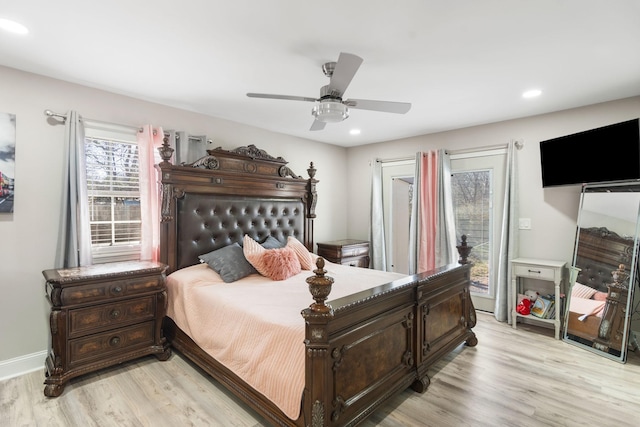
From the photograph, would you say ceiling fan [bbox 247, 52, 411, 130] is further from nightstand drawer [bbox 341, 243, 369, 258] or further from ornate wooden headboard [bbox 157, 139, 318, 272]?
nightstand drawer [bbox 341, 243, 369, 258]

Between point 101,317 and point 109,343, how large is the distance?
24 cm

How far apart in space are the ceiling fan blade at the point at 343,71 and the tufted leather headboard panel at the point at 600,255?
3.06m

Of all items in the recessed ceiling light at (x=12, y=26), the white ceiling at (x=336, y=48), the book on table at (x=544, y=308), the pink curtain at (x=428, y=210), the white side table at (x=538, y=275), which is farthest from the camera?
the pink curtain at (x=428, y=210)

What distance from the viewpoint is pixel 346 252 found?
15.4 ft

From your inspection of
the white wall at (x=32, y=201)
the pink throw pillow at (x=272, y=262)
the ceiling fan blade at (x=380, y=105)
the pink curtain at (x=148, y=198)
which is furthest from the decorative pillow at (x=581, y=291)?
the white wall at (x=32, y=201)

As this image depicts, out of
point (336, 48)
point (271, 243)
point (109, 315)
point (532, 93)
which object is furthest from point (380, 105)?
point (109, 315)

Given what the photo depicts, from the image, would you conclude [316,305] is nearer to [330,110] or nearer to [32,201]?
[330,110]

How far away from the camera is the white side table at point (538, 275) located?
338 cm

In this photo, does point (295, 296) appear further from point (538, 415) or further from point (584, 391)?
point (584, 391)

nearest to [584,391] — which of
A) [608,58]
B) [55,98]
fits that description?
[608,58]

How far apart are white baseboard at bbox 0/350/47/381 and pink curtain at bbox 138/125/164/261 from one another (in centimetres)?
109

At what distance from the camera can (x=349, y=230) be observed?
5660 millimetres

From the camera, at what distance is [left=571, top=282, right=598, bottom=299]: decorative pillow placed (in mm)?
3186

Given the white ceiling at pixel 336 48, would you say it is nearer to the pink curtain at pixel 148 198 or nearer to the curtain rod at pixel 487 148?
the pink curtain at pixel 148 198
